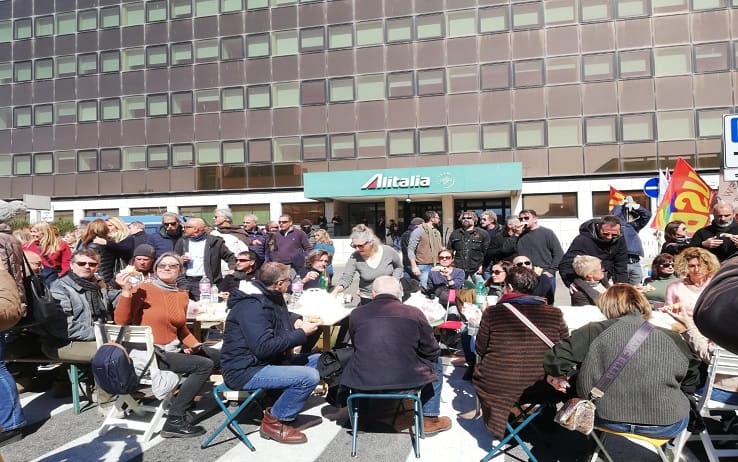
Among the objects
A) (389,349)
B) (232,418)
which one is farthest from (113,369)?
(389,349)

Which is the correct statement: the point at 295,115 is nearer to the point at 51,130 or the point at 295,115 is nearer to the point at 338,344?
the point at 51,130

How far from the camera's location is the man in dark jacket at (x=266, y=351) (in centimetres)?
382

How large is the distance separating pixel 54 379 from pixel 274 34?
24.7 m

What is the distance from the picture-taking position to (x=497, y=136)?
23.8 metres

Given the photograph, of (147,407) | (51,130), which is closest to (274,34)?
(51,130)

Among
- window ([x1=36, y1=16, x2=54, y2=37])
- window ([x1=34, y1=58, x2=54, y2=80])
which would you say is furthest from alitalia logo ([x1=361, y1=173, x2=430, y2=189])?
window ([x1=36, y1=16, x2=54, y2=37])

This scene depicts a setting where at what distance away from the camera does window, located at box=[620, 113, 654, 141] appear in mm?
22359

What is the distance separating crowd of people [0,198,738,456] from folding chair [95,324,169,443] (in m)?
0.13

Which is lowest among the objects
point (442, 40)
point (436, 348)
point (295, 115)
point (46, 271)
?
point (436, 348)

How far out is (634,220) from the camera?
292 inches

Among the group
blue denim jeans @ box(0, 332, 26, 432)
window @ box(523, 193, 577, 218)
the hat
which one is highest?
window @ box(523, 193, 577, 218)

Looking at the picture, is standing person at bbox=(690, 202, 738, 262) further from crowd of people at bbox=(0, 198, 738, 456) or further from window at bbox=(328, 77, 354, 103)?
window at bbox=(328, 77, 354, 103)

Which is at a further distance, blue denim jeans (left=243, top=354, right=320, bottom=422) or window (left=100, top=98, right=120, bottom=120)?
window (left=100, top=98, right=120, bottom=120)

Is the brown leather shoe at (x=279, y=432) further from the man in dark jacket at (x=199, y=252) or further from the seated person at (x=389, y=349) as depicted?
the man in dark jacket at (x=199, y=252)
